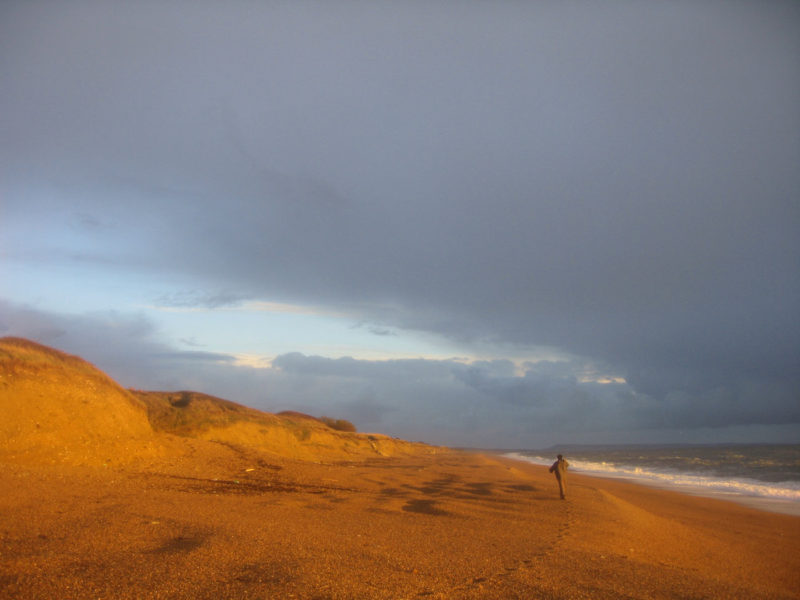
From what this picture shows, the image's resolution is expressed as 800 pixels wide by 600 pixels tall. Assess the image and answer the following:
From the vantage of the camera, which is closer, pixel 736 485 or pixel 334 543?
pixel 334 543

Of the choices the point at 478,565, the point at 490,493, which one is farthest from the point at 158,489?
the point at 490,493

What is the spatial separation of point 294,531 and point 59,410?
38.4 ft

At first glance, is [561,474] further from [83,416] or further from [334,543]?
[83,416]

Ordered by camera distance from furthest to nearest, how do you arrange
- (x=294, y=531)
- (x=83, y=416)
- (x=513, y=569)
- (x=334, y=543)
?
(x=83, y=416) → (x=294, y=531) → (x=334, y=543) → (x=513, y=569)

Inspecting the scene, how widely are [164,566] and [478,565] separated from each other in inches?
225

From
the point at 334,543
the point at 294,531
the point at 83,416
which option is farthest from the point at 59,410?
the point at 334,543

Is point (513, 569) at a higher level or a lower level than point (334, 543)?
lower

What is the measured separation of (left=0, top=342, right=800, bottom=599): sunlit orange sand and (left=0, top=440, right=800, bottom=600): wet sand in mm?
48

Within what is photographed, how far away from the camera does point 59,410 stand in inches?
653

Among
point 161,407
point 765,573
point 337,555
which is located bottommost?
point 765,573

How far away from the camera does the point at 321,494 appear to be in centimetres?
1653

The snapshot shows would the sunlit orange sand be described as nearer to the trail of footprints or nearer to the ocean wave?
the trail of footprints

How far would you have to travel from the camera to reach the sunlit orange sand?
7.28 meters

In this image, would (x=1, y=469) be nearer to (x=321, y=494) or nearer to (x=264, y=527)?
(x=264, y=527)
